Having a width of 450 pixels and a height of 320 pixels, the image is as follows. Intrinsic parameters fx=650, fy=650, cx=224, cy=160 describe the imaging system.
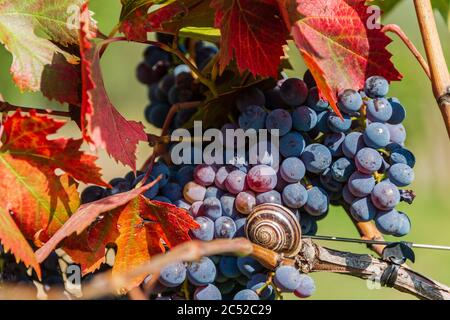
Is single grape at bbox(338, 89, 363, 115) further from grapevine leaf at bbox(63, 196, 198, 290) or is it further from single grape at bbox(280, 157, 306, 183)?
grapevine leaf at bbox(63, 196, 198, 290)

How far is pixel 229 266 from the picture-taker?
22.0 inches

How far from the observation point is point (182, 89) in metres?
0.70

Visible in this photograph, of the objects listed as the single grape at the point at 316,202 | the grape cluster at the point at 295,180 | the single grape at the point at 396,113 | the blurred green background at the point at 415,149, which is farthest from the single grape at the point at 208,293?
the blurred green background at the point at 415,149

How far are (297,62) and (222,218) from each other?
181 centimetres

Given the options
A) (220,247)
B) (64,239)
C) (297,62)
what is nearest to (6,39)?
(64,239)

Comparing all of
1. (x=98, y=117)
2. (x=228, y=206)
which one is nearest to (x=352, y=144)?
(x=228, y=206)

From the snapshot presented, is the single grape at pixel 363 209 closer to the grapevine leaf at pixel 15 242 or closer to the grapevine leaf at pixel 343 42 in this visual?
the grapevine leaf at pixel 343 42

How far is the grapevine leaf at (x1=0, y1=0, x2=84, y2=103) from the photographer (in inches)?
19.6

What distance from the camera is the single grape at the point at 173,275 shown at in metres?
0.54

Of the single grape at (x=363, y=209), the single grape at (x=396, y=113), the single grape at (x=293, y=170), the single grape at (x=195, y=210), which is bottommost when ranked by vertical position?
the single grape at (x=195, y=210)

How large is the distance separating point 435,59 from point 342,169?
0.39ft

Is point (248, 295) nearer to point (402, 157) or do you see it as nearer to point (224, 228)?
point (224, 228)
